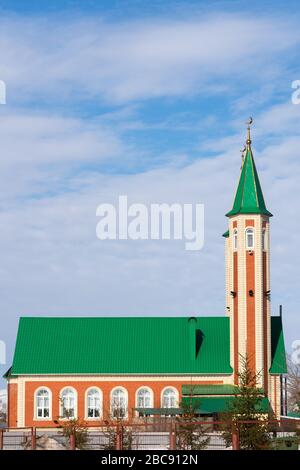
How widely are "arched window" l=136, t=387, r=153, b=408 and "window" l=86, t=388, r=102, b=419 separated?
2723 millimetres

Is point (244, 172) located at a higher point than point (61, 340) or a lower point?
higher

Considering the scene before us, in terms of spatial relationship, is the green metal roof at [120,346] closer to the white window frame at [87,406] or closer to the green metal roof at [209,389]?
the green metal roof at [209,389]

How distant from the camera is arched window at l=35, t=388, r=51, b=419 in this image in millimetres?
69812

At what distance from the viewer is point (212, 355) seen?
71.2 m

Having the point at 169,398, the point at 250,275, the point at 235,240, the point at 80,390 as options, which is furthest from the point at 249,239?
the point at 80,390

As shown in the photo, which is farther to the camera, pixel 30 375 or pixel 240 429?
pixel 30 375

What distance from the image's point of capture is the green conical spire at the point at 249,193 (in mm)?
69812

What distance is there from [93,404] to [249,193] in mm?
18356

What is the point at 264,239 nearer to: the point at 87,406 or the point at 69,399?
the point at 87,406

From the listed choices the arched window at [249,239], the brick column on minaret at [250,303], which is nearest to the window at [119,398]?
the brick column on minaret at [250,303]

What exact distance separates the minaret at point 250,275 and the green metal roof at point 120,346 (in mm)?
2413

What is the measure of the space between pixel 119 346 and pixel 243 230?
40.1ft
